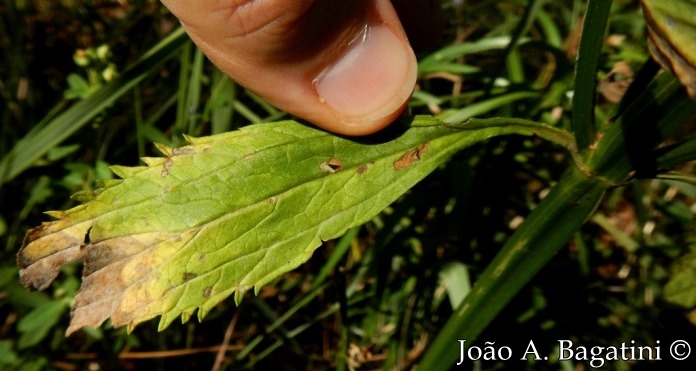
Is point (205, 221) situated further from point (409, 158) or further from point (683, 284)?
point (683, 284)

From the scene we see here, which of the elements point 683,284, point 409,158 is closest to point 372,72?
point 409,158

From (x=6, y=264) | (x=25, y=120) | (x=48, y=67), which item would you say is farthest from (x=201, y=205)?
(x=48, y=67)

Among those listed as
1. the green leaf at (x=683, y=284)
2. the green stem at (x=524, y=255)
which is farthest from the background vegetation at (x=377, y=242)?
the green leaf at (x=683, y=284)

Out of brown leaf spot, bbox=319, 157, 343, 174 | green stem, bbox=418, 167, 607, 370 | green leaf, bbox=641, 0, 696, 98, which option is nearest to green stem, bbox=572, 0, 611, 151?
green stem, bbox=418, 167, 607, 370

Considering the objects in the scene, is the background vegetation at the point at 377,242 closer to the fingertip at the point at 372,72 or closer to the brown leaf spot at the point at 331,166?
the fingertip at the point at 372,72

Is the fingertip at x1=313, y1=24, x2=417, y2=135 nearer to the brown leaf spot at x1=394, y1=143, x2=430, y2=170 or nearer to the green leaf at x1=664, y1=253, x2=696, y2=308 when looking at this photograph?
the brown leaf spot at x1=394, y1=143, x2=430, y2=170
